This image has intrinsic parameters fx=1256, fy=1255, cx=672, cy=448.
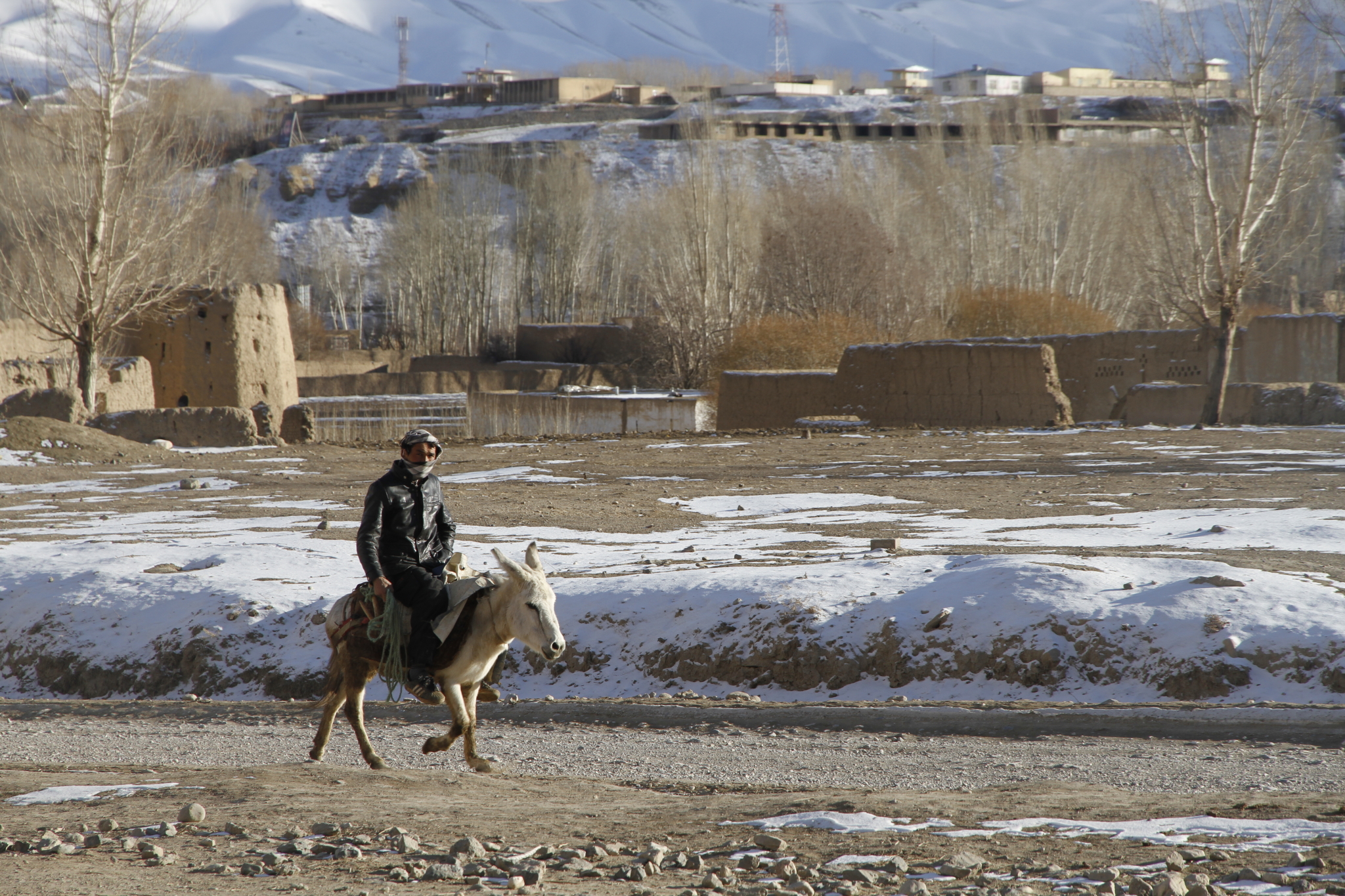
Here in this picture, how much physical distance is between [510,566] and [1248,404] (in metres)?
25.6

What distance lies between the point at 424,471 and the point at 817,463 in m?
14.5

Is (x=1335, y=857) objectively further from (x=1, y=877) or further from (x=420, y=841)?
(x=1, y=877)

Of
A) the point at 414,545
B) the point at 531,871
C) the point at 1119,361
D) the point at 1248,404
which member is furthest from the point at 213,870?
the point at 1119,361

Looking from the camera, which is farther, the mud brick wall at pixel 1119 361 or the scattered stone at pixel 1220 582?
the mud brick wall at pixel 1119 361

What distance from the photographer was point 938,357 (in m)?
27.9

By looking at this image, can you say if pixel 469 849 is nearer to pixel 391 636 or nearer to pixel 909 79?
pixel 391 636

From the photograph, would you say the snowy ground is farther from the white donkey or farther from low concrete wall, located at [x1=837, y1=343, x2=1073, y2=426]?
low concrete wall, located at [x1=837, y1=343, x2=1073, y2=426]

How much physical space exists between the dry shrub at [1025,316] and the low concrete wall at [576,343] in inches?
674

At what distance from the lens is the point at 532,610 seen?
582 centimetres

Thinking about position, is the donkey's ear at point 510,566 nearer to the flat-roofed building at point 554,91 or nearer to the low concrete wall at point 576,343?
the low concrete wall at point 576,343

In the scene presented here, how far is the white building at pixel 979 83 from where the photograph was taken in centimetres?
14038

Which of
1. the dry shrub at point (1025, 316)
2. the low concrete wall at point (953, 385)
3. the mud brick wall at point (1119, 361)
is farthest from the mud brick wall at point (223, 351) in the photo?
the dry shrub at point (1025, 316)

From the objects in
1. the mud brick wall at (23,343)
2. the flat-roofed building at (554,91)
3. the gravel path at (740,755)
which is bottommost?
the gravel path at (740,755)

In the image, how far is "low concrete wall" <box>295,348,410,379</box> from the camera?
5809 centimetres
